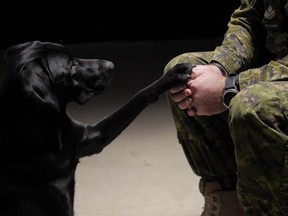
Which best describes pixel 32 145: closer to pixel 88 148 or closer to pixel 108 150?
pixel 88 148

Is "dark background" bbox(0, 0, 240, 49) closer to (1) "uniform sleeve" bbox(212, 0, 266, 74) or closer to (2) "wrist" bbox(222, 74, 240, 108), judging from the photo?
(1) "uniform sleeve" bbox(212, 0, 266, 74)

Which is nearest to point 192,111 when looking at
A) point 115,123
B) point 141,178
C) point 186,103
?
point 186,103

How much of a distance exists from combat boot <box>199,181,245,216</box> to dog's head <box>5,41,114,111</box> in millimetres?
363

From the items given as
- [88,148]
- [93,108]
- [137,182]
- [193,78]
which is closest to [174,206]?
[137,182]

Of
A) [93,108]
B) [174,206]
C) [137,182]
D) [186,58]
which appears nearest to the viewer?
[186,58]

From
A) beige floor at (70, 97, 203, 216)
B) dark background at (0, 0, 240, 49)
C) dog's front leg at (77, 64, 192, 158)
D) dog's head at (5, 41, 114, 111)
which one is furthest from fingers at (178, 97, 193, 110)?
dark background at (0, 0, 240, 49)

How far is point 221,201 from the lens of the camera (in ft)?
5.23

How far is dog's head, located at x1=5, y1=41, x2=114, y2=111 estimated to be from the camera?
4.62 ft

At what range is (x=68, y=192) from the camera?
1.55 metres

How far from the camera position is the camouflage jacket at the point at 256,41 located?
1.41m

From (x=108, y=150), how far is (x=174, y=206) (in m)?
0.52

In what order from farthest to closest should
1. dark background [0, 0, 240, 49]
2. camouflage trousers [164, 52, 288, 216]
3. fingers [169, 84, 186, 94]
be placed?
dark background [0, 0, 240, 49], fingers [169, 84, 186, 94], camouflage trousers [164, 52, 288, 216]

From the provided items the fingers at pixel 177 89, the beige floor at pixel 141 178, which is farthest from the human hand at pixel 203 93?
the beige floor at pixel 141 178

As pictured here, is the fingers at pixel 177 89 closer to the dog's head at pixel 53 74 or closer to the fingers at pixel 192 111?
the fingers at pixel 192 111
